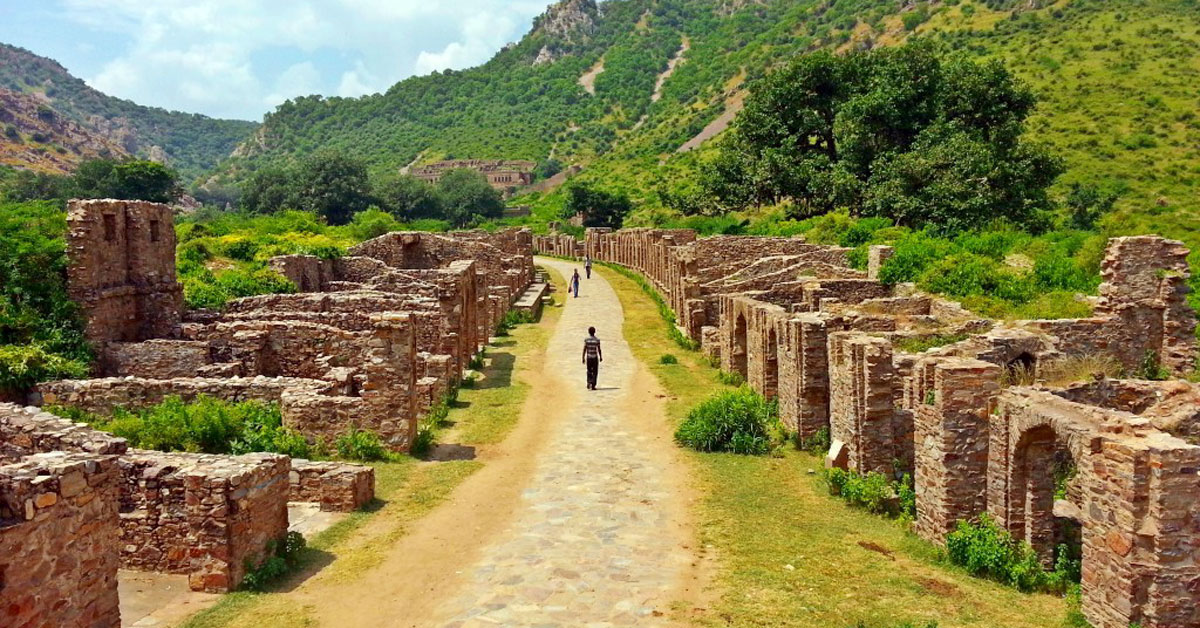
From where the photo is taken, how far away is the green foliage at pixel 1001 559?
8938 millimetres

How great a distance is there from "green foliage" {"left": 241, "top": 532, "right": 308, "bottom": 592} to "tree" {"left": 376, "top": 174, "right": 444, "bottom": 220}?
64.1 metres

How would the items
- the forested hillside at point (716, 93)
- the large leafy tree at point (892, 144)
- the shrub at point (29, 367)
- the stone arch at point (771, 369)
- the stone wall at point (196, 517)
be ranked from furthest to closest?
1. the forested hillside at point (716, 93)
2. the large leafy tree at point (892, 144)
3. the stone arch at point (771, 369)
4. the shrub at point (29, 367)
5. the stone wall at point (196, 517)

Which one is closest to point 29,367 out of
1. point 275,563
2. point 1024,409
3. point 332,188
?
point 275,563

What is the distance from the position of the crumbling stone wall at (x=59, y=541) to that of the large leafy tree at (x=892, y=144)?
3115cm

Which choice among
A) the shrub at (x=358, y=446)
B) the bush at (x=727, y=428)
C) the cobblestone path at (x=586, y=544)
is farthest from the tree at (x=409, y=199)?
the shrub at (x=358, y=446)

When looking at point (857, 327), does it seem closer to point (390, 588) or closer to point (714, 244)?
point (390, 588)

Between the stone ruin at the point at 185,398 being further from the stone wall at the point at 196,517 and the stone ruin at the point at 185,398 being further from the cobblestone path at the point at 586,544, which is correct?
the cobblestone path at the point at 586,544

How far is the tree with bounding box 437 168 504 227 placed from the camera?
81.0 m

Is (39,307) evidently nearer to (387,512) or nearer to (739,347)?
(387,512)

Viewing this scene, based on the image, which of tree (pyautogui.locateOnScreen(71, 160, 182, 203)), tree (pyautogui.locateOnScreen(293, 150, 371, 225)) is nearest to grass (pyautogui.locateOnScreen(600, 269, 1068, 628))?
tree (pyautogui.locateOnScreen(71, 160, 182, 203))

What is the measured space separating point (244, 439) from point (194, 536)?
12.4 ft

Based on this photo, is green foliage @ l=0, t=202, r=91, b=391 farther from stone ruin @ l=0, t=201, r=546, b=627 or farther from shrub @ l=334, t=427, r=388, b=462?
shrub @ l=334, t=427, r=388, b=462

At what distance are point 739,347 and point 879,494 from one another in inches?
379

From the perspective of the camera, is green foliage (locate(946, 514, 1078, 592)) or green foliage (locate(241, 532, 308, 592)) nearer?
green foliage (locate(241, 532, 308, 592))
